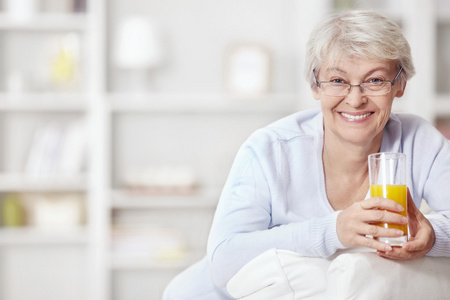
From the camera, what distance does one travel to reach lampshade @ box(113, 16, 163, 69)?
3828 mm

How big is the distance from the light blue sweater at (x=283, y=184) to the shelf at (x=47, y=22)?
2.55 m

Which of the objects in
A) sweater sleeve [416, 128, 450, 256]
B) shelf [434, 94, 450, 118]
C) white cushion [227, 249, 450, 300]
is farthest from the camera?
shelf [434, 94, 450, 118]

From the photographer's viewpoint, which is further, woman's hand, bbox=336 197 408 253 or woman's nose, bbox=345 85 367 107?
woman's nose, bbox=345 85 367 107

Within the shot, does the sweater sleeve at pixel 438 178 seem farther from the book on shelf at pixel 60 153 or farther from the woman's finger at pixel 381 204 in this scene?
the book on shelf at pixel 60 153

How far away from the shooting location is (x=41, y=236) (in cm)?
388

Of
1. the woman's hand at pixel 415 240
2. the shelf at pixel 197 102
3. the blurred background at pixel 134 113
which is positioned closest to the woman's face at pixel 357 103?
the woman's hand at pixel 415 240

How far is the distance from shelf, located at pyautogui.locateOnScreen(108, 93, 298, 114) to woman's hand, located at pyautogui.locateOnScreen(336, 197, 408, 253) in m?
2.69

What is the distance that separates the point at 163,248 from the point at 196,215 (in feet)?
1.20

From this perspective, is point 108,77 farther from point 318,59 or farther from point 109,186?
point 318,59

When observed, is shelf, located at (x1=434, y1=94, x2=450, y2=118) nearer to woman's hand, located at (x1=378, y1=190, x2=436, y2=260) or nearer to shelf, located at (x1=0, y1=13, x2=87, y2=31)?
shelf, located at (x1=0, y1=13, x2=87, y2=31)

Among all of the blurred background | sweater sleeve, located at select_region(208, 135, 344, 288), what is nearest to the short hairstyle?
sweater sleeve, located at select_region(208, 135, 344, 288)

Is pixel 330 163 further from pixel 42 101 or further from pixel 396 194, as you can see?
pixel 42 101

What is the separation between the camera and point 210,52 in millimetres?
4102

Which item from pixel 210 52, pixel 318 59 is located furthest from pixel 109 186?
pixel 318 59
